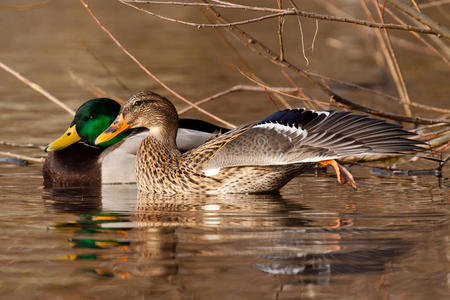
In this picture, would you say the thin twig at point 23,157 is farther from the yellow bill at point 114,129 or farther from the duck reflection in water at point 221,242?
the duck reflection in water at point 221,242

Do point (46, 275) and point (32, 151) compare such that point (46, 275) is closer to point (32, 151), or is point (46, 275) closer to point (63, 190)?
point (63, 190)

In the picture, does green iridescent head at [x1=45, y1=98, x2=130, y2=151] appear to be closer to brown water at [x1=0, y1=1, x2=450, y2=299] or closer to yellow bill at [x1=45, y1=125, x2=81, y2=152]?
yellow bill at [x1=45, y1=125, x2=81, y2=152]

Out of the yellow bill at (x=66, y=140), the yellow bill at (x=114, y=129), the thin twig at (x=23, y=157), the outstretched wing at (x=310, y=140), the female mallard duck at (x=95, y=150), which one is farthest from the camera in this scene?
the thin twig at (x=23, y=157)

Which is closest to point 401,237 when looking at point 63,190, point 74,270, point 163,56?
point 74,270

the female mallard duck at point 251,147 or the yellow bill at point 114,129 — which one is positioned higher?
the yellow bill at point 114,129

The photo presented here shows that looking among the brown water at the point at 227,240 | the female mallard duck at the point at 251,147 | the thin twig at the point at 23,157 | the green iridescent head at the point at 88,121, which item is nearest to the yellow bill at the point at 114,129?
the female mallard duck at the point at 251,147

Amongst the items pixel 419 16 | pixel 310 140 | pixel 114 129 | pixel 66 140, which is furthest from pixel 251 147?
pixel 66 140

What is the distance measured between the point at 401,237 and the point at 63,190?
3504 millimetres

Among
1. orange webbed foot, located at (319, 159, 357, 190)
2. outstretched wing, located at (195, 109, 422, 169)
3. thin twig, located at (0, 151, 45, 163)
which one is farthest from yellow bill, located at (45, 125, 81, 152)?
orange webbed foot, located at (319, 159, 357, 190)

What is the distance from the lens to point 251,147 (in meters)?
6.45

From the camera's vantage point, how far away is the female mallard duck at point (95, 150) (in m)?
8.07

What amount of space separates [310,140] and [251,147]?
0.46 metres

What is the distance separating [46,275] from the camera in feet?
14.7

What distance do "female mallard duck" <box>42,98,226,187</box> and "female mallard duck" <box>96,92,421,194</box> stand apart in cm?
65
